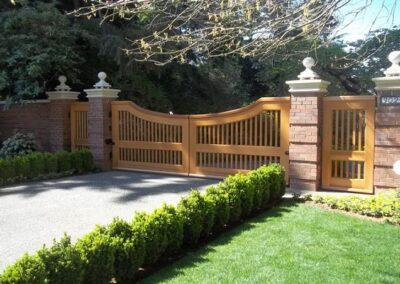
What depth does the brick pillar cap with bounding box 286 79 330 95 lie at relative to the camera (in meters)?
8.07

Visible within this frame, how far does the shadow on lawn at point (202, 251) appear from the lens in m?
4.50

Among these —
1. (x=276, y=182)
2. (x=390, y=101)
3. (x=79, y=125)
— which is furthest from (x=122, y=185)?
(x=390, y=101)

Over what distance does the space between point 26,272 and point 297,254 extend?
2755mm

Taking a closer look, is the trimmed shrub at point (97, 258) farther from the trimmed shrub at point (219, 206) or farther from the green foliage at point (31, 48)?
the green foliage at point (31, 48)

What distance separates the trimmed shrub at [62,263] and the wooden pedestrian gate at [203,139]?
18.0 ft

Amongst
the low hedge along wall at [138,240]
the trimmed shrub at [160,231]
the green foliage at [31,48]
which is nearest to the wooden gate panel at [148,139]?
the green foliage at [31,48]

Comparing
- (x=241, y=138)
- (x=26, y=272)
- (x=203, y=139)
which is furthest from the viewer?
(x=203, y=139)

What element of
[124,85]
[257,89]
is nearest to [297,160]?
[124,85]

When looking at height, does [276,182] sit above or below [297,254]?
above

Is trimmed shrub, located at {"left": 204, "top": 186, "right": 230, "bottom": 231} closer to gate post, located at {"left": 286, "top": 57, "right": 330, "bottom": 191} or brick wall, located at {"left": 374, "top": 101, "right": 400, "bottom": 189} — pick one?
gate post, located at {"left": 286, "top": 57, "right": 330, "bottom": 191}

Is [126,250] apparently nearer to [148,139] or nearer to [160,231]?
[160,231]

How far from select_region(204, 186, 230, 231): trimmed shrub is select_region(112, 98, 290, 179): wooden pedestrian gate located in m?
2.91

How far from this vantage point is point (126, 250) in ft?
14.1

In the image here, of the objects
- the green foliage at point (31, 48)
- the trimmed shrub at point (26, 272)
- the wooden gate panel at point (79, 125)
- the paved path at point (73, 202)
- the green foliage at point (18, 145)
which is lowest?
the paved path at point (73, 202)
